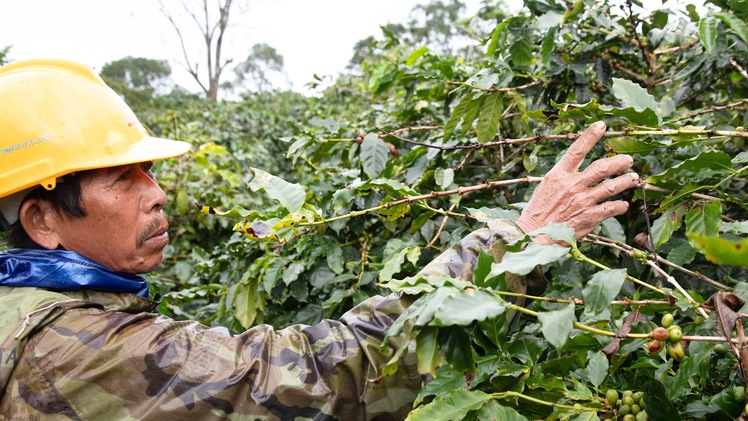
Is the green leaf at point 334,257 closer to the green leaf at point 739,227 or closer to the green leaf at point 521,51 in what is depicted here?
the green leaf at point 521,51

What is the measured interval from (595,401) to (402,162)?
1.27 metres

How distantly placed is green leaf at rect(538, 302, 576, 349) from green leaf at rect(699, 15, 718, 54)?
114 centimetres

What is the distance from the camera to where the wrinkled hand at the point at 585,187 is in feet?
4.04

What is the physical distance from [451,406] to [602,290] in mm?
320

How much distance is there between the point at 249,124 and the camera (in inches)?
337

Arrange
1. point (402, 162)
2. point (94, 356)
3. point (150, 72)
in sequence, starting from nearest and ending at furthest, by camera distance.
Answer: point (94, 356)
point (402, 162)
point (150, 72)

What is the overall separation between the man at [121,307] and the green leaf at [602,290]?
0.31 m

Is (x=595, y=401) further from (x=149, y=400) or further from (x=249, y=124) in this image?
(x=249, y=124)

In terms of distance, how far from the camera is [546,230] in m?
0.98

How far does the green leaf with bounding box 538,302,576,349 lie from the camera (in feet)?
2.64

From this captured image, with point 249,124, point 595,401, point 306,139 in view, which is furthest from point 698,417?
point 249,124

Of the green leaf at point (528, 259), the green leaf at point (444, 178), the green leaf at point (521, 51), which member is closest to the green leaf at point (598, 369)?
the green leaf at point (528, 259)

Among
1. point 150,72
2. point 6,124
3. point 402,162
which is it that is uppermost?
point 150,72

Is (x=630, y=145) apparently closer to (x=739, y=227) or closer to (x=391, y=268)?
(x=739, y=227)
